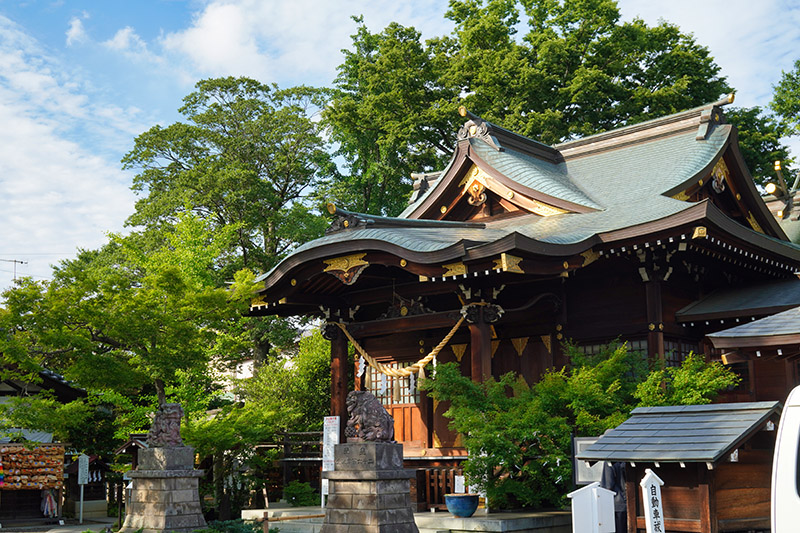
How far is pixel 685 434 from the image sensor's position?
31.8 ft

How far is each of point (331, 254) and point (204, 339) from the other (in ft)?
14.0

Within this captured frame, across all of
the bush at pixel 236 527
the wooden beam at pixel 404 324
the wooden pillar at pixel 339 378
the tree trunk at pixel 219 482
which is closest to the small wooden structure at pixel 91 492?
the tree trunk at pixel 219 482

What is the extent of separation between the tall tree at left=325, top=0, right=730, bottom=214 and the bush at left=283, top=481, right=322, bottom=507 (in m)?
15.2

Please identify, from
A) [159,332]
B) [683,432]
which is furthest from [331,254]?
[683,432]

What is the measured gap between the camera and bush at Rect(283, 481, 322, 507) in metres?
19.0

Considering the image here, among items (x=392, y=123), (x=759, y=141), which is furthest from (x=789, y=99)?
(x=392, y=123)

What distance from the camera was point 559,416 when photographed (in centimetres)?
1420

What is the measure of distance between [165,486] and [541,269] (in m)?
7.57

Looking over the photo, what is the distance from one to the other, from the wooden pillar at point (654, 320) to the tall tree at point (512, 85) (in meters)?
15.2

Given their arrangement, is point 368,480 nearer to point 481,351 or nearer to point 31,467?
point 481,351

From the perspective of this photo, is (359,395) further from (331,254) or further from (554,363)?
(554,363)

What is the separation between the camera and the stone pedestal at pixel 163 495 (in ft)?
47.2

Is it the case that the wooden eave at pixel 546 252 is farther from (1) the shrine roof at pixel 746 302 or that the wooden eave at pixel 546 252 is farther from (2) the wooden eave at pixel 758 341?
(2) the wooden eave at pixel 758 341

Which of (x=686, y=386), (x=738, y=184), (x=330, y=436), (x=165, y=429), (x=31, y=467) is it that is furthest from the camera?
(x=31, y=467)
